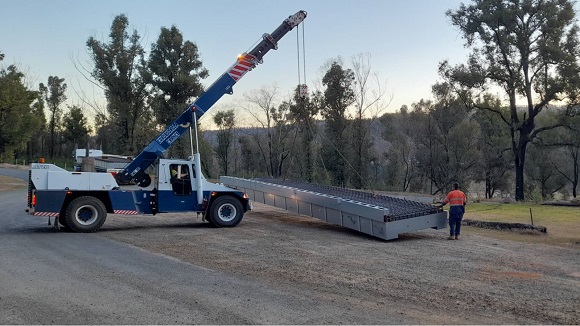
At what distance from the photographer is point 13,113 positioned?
1730 inches

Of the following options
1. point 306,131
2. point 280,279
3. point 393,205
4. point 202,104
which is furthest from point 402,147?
point 280,279

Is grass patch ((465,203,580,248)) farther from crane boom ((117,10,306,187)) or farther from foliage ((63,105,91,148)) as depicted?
foliage ((63,105,91,148))

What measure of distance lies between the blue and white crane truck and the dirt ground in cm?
75

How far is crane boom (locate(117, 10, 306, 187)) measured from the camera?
661 inches

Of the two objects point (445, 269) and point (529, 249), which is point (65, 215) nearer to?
point (445, 269)

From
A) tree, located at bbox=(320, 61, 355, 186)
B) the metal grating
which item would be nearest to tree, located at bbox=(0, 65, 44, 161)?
tree, located at bbox=(320, 61, 355, 186)

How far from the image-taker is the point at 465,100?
3978 cm

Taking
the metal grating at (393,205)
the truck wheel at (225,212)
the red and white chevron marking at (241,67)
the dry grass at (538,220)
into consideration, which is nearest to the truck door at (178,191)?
the truck wheel at (225,212)

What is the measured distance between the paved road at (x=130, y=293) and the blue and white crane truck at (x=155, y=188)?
2.92 metres

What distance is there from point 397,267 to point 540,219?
12.5 m

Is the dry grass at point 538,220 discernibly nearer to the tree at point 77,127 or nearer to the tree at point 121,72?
the tree at point 121,72

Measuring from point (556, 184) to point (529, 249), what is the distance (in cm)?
5236

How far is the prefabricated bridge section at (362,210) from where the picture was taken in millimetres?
14000

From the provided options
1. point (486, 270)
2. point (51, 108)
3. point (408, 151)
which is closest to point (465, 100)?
point (408, 151)
